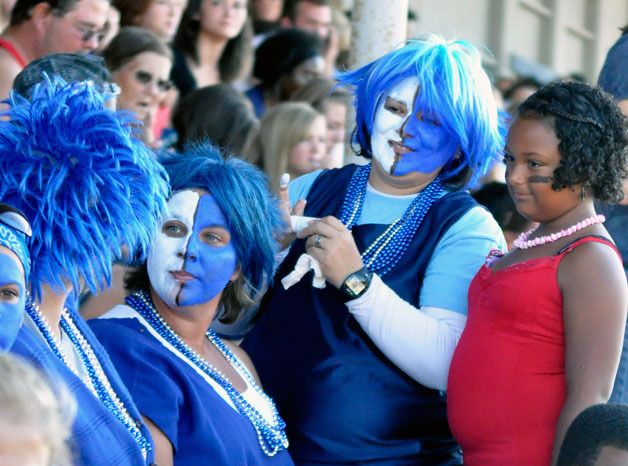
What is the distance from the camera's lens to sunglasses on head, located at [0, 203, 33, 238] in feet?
8.25

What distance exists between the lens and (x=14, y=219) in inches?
99.6

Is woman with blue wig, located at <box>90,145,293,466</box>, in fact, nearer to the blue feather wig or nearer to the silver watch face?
the blue feather wig

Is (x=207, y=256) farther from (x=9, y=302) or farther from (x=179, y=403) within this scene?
(x=9, y=302)

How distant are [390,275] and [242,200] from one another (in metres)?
0.41

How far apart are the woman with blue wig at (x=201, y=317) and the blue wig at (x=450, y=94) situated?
385 mm

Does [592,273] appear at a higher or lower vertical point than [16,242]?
lower

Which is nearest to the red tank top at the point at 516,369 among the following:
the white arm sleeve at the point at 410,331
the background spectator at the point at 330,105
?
the white arm sleeve at the point at 410,331

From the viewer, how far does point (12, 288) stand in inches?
97.7

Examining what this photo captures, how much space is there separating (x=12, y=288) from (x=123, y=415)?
0.48 meters

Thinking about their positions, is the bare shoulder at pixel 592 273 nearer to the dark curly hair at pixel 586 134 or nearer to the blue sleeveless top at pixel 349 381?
the dark curly hair at pixel 586 134

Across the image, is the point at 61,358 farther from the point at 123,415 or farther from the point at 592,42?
the point at 592,42

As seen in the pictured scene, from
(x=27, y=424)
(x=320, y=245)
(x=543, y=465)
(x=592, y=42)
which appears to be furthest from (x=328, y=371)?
(x=592, y=42)

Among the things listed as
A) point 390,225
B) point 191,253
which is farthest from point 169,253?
point 390,225

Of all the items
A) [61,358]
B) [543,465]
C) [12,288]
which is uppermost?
[12,288]
